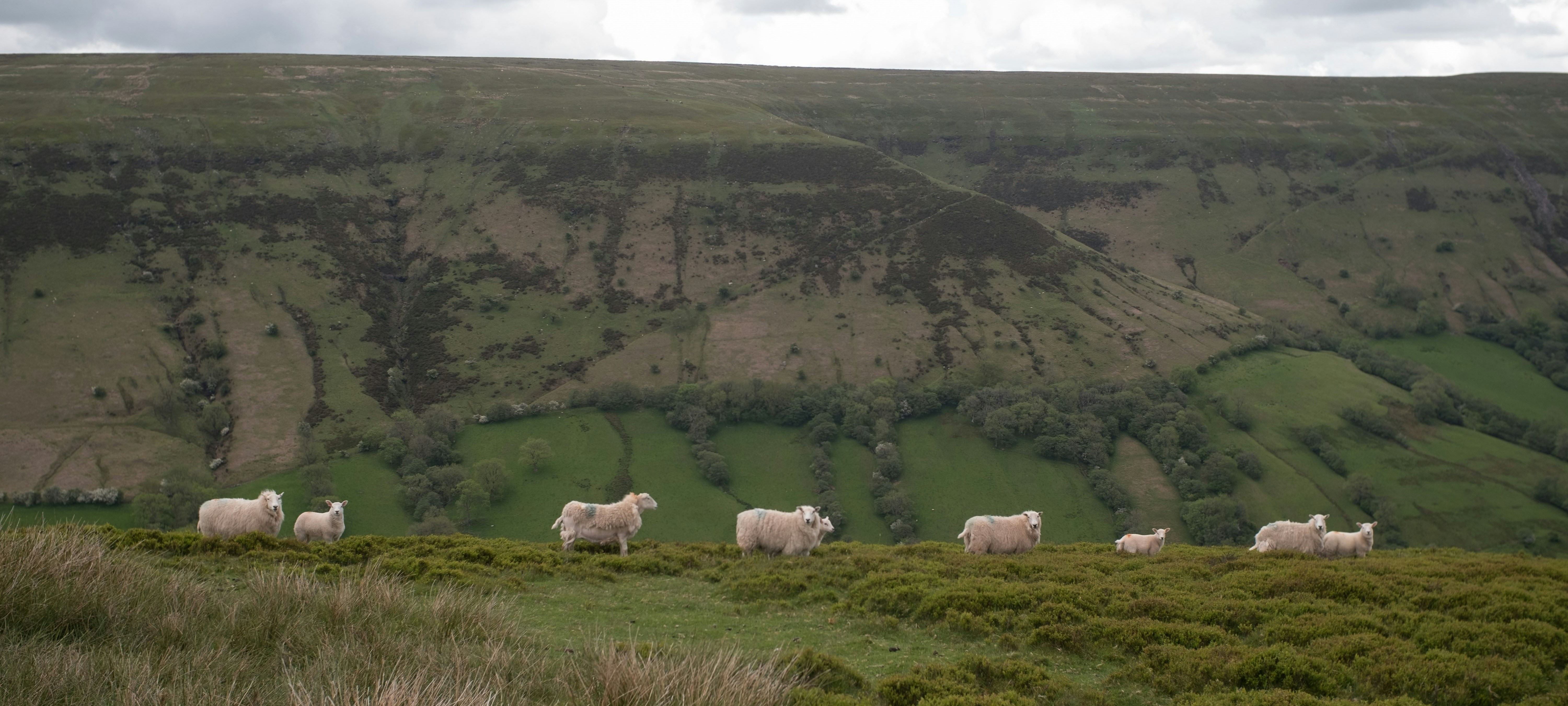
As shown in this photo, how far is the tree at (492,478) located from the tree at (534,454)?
4.62 metres

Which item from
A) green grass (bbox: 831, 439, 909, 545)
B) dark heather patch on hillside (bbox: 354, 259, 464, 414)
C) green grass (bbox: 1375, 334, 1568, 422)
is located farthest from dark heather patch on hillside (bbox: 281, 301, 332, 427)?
green grass (bbox: 1375, 334, 1568, 422)

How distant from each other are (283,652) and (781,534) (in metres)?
19.8

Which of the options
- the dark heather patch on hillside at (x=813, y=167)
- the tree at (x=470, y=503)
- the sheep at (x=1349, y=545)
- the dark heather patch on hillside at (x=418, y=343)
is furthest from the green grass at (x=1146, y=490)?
the dark heather patch on hillside at (x=418, y=343)

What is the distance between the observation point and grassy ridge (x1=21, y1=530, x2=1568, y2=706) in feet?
52.3

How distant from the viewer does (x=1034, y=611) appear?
69.4ft

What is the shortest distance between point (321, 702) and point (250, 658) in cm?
373

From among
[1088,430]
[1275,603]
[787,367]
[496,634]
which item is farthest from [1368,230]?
[496,634]

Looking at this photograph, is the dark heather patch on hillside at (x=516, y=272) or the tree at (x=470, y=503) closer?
the tree at (x=470, y=503)

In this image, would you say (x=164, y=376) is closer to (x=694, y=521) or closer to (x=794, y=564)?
(x=694, y=521)

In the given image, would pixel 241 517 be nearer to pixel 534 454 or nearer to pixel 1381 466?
pixel 534 454

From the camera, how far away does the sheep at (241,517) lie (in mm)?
29922

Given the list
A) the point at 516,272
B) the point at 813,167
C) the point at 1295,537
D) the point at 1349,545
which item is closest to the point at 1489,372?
the point at 813,167

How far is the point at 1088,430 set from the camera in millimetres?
111625

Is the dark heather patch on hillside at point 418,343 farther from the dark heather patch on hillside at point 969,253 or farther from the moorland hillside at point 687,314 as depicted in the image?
the dark heather patch on hillside at point 969,253
